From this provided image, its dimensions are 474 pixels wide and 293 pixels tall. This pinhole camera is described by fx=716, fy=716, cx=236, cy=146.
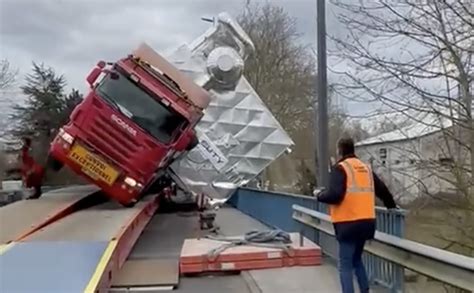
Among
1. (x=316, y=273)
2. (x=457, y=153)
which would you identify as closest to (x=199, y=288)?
(x=316, y=273)

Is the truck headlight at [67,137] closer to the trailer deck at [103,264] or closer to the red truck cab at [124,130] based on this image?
the red truck cab at [124,130]

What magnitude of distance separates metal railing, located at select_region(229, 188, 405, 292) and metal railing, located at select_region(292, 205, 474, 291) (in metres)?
0.16

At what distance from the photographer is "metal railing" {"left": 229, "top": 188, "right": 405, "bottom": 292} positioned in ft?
27.0

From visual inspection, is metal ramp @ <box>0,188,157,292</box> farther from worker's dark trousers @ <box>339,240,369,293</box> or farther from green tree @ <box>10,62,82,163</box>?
green tree @ <box>10,62,82,163</box>

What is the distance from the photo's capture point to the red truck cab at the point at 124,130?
596 inches

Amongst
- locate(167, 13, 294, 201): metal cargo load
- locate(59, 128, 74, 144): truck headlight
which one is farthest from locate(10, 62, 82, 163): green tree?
locate(59, 128, 74, 144): truck headlight

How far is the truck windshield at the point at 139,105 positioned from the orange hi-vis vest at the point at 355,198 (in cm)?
802

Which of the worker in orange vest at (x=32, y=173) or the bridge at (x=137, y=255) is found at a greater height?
the worker in orange vest at (x=32, y=173)

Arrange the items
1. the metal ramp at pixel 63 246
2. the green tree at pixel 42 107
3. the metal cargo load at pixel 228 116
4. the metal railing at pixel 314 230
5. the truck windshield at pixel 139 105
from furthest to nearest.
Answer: the green tree at pixel 42 107 → the metal cargo load at pixel 228 116 → the truck windshield at pixel 139 105 → the metal railing at pixel 314 230 → the metal ramp at pixel 63 246

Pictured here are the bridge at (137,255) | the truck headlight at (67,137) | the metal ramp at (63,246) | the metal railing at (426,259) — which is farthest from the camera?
the truck headlight at (67,137)

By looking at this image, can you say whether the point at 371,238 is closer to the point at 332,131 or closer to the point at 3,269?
the point at 3,269

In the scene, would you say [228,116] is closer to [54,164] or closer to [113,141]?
[54,164]

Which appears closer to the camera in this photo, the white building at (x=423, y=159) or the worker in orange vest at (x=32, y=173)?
the white building at (x=423, y=159)

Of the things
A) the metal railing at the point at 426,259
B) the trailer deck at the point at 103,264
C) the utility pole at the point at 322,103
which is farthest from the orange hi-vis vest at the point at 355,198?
the utility pole at the point at 322,103
